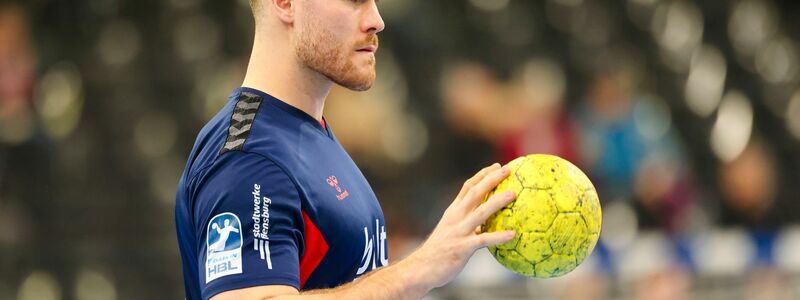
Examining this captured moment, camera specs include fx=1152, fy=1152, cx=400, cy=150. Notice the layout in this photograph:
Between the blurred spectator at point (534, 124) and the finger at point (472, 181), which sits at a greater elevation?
the blurred spectator at point (534, 124)

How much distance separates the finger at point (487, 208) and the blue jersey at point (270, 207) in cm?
33

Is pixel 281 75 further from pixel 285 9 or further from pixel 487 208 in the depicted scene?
pixel 487 208

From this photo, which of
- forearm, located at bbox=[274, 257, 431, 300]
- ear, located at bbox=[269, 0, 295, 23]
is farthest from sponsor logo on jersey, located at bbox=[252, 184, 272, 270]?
ear, located at bbox=[269, 0, 295, 23]

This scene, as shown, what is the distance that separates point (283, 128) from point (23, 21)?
18.8 feet

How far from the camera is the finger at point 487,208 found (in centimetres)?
266

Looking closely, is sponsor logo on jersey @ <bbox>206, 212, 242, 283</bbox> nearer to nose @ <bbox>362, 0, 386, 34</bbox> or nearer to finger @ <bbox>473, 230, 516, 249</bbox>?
finger @ <bbox>473, 230, 516, 249</bbox>

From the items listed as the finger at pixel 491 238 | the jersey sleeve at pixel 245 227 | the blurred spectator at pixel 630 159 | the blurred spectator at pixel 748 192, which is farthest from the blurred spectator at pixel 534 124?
the jersey sleeve at pixel 245 227

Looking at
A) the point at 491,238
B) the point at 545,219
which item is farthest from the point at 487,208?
the point at 545,219

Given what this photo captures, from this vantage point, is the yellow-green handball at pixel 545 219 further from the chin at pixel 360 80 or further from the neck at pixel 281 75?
the neck at pixel 281 75

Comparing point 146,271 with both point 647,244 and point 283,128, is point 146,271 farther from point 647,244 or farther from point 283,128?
point 283,128

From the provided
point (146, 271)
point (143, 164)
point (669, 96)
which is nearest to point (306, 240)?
point (146, 271)

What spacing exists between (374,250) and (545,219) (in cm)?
48

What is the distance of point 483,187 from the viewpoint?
2.74 meters

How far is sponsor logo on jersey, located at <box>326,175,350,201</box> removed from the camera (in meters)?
2.88
